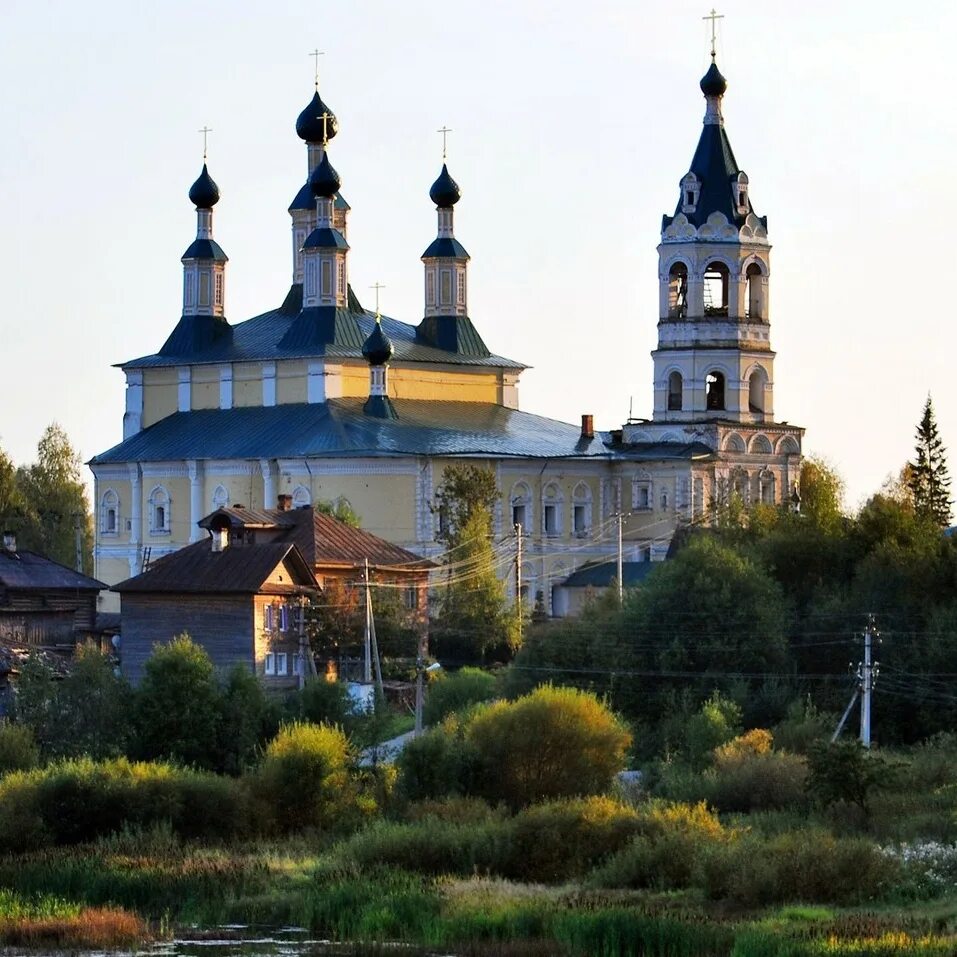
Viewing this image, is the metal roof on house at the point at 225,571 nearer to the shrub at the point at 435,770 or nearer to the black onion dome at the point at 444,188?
the shrub at the point at 435,770

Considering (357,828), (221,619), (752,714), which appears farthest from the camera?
(221,619)

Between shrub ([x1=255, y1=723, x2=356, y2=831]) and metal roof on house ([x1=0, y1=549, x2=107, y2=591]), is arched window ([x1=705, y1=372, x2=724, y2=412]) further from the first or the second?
shrub ([x1=255, y1=723, x2=356, y2=831])

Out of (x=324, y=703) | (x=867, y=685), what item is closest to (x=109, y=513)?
(x=324, y=703)

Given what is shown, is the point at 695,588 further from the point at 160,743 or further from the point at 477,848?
the point at 477,848

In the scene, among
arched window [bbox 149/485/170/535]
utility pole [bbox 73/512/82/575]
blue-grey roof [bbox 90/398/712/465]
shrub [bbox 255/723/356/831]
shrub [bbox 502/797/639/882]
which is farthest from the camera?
utility pole [bbox 73/512/82/575]

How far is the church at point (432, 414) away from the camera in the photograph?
6253 centimetres

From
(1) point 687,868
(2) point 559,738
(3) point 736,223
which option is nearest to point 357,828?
(2) point 559,738

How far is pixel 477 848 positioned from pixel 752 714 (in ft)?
34.3

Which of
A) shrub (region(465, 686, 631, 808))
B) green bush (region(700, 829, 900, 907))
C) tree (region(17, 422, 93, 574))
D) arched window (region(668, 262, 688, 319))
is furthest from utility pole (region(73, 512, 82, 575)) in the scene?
green bush (region(700, 829, 900, 907))

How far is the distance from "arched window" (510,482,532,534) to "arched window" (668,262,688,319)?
453 centimetres

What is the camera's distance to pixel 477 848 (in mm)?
33906

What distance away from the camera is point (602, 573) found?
6253 centimetres

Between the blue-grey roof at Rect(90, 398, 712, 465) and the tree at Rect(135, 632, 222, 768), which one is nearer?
the tree at Rect(135, 632, 222, 768)

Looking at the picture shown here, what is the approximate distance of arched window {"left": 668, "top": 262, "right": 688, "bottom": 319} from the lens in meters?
63.3
